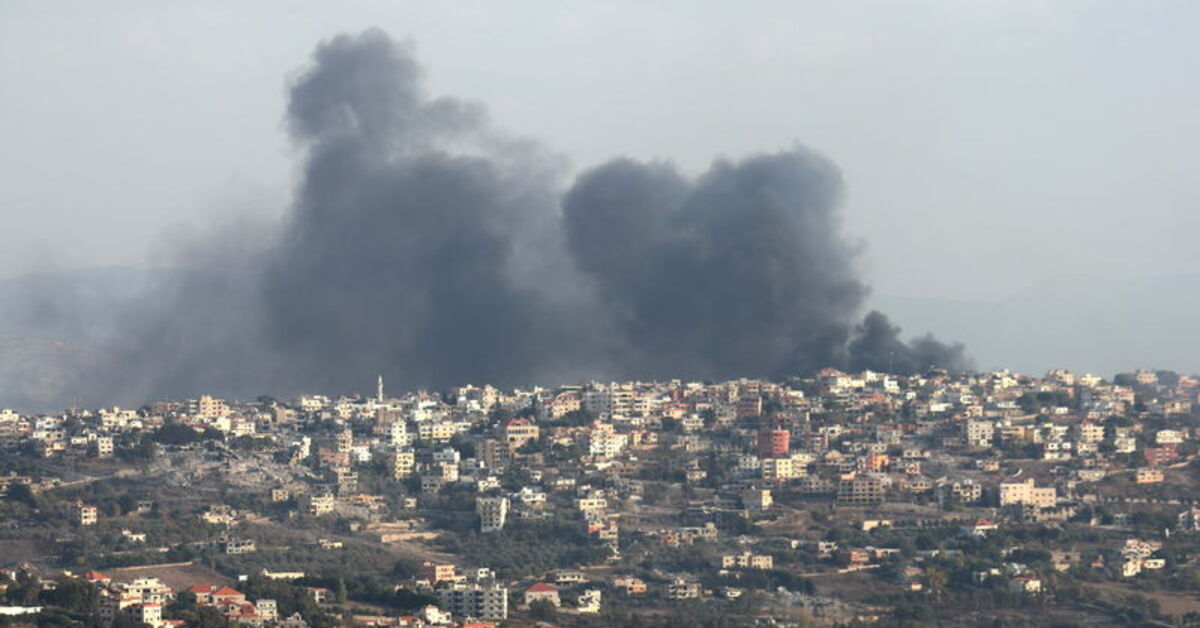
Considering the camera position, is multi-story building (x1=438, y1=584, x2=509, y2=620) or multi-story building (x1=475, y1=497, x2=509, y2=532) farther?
multi-story building (x1=475, y1=497, x2=509, y2=532)

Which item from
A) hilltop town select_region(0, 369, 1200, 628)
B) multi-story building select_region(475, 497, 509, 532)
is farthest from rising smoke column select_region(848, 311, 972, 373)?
multi-story building select_region(475, 497, 509, 532)

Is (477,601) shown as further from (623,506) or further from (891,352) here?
(891,352)

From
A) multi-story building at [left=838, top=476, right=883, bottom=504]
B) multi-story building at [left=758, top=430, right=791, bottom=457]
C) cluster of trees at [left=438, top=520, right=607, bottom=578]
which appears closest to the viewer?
cluster of trees at [left=438, top=520, right=607, bottom=578]

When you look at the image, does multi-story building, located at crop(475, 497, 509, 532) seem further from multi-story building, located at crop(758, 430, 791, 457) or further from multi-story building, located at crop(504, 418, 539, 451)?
multi-story building, located at crop(758, 430, 791, 457)

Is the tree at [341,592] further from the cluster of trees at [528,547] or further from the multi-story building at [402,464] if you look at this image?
the multi-story building at [402,464]

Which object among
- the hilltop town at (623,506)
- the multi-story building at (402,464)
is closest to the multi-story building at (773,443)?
the hilltop town at (623,506)

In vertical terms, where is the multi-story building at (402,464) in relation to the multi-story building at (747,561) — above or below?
above

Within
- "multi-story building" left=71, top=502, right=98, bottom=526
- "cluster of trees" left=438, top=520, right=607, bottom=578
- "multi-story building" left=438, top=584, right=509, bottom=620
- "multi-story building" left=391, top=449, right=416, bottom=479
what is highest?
"multi-story building" left=391, top=449, right=416, bottom=479

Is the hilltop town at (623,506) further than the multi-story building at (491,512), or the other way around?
the multi-story building at (491,512)
